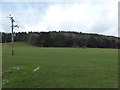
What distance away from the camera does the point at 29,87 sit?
5.98m

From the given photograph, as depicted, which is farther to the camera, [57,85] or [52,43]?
[52,43]

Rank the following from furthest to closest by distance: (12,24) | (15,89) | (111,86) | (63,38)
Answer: (63,38)
(12,24)
(111,86)
(15,89)

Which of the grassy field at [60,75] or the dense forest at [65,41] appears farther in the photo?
the dense forest at [65,41]

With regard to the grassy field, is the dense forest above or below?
above

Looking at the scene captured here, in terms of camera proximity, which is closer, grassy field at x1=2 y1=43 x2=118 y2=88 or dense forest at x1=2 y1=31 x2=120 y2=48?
grassy field at x1=2 y1=43 x2=118 y2=88

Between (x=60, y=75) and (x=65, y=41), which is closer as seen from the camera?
(x=60, y=75)

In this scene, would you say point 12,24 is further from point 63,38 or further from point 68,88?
point 63,38

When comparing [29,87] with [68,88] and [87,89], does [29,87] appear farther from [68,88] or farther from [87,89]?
[87,89]

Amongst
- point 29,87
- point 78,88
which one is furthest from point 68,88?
point 29,87

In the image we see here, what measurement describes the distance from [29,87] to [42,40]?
111242mm

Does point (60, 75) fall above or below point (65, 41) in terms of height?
below

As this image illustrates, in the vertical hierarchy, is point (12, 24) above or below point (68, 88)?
above

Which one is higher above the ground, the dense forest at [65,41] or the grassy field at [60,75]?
the dense forest at [65,41]

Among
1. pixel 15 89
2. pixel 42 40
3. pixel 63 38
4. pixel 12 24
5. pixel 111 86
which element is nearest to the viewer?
pixel 15 89
